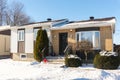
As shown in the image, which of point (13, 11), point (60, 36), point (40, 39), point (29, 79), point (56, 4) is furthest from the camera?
point (13, 11)

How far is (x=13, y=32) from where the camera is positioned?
20.8 m

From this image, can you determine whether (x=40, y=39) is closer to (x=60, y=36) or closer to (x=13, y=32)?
(x=60, y=36)

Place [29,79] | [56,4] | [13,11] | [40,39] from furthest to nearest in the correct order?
[13,11] < [56,4] < [40,39] < [29,79]

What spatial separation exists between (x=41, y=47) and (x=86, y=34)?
4346mm

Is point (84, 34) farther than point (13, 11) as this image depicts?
No

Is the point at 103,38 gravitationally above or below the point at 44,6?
below

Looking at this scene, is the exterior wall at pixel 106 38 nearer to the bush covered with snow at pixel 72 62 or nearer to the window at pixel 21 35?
the bush covered with snow at pixel 72 62

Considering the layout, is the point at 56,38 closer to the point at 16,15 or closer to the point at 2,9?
the point at 2,9

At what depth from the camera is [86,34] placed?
1650 centimetres

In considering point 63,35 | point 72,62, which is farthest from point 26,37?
point 72,62

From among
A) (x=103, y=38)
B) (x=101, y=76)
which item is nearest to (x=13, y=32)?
(x=103, y=38)

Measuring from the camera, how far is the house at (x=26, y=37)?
18895 millimetres

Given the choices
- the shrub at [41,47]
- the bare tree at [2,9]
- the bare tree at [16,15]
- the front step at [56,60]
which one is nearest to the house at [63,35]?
the shrub at [41,47]

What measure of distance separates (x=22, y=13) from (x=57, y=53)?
100 feet
